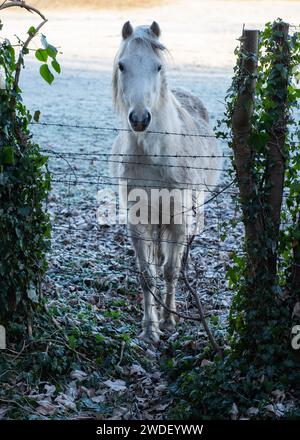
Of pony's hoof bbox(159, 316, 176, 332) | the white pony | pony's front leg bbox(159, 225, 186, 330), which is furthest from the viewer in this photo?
pony's front leg bbox(159, 225, 186, 330)

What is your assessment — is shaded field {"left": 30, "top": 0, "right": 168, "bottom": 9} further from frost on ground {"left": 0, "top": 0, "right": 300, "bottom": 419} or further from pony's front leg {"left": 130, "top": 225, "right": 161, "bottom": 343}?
pony's front leg {"left": 130, "top": 225, "right": 161, "bottom": 343}

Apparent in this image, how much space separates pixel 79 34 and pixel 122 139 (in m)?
20.9

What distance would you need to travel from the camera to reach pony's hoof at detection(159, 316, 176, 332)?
19.4ft

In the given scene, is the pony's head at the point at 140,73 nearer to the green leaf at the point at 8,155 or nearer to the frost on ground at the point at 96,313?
the frost on ground at the point at 96,313

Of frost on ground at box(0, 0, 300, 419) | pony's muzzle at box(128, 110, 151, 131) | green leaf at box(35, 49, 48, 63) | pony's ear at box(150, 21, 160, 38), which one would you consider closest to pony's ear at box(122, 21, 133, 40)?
pony's ear at box(150, 21, 160, 38)

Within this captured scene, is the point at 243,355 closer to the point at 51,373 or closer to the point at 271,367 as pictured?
the point at 271,367

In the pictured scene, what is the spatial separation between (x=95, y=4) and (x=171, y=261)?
27352mm

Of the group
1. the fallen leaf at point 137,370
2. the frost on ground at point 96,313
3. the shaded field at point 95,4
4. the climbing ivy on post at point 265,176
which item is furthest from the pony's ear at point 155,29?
the shaded field at point 95,4

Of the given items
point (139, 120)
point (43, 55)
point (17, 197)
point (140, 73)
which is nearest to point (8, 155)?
point (17, 197)

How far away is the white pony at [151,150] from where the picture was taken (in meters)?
5.37

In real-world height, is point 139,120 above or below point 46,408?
above

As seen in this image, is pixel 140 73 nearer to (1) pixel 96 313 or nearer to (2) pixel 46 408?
(1) pixel 96 313

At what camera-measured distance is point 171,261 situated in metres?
6.19

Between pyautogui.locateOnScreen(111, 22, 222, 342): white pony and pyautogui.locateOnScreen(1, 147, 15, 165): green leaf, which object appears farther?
pyautogui.locateOnScreen(111, 22, 222, 342): white pony
